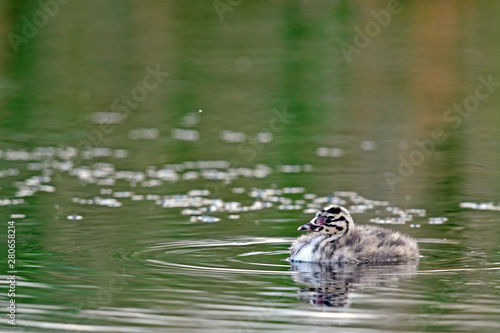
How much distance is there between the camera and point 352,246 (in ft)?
40.8

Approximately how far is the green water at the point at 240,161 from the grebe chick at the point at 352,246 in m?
0.24

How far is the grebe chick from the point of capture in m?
12.3

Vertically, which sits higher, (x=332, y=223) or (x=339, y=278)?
(x=332, y=223)

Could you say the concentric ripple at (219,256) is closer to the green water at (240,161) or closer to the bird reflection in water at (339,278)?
the green water at (240,161)

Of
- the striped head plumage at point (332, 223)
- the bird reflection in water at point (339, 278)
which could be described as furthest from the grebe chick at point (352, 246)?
the bird reflection in water at point (339, 278)

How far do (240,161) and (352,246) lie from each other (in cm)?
597

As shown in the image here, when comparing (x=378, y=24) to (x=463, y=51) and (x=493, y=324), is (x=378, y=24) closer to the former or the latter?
(x=463, y=51)

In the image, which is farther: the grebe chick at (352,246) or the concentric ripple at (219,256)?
the grebe chick at (352,246)

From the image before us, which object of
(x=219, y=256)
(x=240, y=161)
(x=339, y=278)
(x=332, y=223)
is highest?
(x=240, y=161)

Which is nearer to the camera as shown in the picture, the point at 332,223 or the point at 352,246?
the point at 352,246

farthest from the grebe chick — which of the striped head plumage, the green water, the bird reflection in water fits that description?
the green water

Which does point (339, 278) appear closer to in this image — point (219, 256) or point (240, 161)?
point (219, 256)

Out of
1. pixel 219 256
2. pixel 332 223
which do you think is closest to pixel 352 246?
pixel 332 223

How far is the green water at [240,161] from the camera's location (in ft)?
34.5
